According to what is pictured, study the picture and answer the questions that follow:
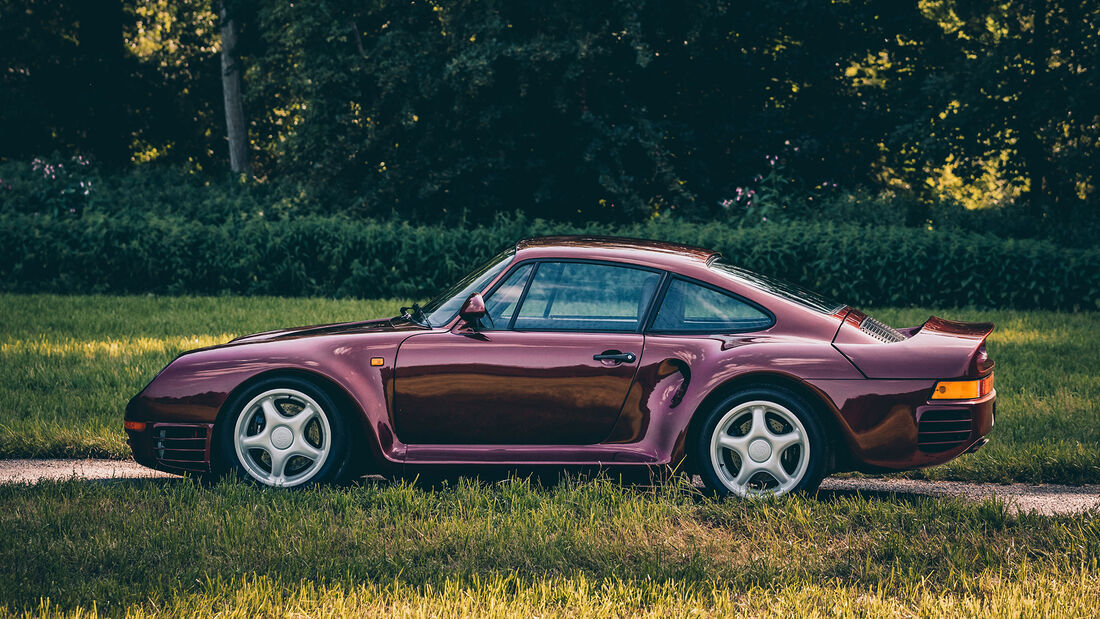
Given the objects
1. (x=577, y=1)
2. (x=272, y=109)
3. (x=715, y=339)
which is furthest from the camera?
(x=272, y=109)

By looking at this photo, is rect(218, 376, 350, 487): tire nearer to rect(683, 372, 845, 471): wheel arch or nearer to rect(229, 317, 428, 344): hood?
rect(229, 317, 428, 344): hood

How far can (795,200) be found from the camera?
18375 mm

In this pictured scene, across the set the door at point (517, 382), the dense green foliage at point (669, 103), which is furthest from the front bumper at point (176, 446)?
the dense green foliage at point (669, 103)

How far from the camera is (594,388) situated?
505cm

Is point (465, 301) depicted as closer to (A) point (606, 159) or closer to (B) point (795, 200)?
(B) point (795, 200)

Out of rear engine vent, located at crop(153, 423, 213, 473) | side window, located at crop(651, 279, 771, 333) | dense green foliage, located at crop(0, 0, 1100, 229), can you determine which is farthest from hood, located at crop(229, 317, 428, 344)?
dense green foliage, located at crop(0, 0, 1100, 229)

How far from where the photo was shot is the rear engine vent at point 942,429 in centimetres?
491

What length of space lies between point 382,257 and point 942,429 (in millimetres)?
11239

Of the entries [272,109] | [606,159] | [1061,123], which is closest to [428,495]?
[606,159]

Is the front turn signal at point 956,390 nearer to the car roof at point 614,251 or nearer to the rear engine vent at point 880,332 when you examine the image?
the rear engine vent at point 880,332

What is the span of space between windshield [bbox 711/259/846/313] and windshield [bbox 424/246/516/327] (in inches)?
43.8

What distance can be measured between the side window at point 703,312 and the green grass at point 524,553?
0.81 meters

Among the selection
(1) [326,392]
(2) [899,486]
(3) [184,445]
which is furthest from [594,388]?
(3) [184,445]

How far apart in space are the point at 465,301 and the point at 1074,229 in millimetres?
14432
